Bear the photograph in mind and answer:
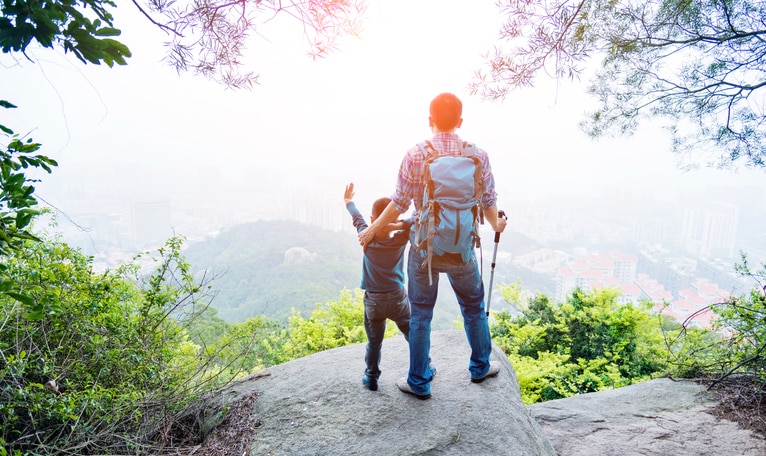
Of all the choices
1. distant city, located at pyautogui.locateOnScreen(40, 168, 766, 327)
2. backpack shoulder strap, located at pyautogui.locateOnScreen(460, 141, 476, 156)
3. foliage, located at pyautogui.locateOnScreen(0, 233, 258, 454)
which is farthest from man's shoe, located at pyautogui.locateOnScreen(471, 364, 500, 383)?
distant city, located at pyautogui.locateOnScreen(40, 168, 766, 327)

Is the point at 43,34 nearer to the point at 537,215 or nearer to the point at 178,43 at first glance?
the point at 178,43

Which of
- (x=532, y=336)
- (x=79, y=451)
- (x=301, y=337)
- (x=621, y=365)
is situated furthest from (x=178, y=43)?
(x=621, y=365)

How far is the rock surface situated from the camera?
2406mm

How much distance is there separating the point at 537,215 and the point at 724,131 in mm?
13439

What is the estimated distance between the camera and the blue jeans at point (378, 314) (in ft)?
9.00

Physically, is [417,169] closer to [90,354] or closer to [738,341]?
[90,354]

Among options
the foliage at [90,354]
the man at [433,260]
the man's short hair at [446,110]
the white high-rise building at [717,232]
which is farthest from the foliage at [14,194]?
the white high-rise building at [717,232]

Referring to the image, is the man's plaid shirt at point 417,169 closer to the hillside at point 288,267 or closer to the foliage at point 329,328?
the foliage at point 329,328

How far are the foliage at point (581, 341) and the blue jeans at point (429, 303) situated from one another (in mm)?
2298

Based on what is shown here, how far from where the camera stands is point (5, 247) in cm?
128

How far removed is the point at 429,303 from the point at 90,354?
2.18 meters

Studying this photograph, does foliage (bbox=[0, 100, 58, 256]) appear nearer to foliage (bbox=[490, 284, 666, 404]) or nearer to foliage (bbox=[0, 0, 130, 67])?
foliage (bbox=[0, 0, 130, 67])

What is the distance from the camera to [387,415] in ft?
8.55

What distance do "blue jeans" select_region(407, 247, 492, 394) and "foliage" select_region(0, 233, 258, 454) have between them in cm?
154
